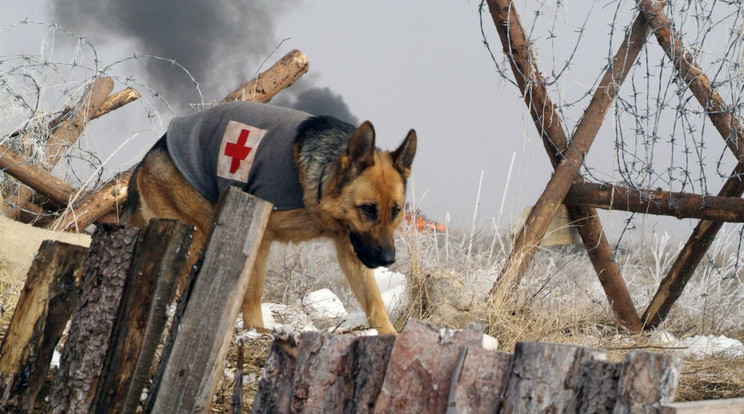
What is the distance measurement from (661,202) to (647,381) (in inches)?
168

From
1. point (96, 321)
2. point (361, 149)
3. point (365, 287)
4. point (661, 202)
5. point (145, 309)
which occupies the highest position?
point (661, 202)

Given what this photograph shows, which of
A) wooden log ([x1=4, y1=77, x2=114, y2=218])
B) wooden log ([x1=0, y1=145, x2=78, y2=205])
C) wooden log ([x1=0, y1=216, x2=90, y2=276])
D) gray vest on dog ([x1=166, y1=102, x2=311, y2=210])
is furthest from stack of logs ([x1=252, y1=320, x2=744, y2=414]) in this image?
wooden log ([x1=4, y1=77, x2=114, y2=218])

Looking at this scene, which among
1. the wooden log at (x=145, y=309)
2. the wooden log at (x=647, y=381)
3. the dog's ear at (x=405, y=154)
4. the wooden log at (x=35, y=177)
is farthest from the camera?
the wooden log at (x=35, y=177)

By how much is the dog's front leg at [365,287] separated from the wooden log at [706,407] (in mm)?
2661

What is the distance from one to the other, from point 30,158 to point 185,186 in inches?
130

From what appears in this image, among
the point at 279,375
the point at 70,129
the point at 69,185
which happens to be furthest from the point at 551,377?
the point at 70,129

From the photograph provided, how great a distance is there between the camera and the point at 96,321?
3.20 meters

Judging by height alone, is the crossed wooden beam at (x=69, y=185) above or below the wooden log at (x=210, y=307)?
above

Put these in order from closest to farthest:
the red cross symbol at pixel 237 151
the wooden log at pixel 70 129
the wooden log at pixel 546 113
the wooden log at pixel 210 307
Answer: the wooden log at pixel 210 307
the red cross symbol at pixel 237 151
the wooden log at pixel 546 113
the wooden log at pixel 70 129

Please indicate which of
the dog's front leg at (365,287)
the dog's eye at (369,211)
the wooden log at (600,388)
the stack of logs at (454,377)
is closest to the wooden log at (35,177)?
the dog's front leg at (365,287)

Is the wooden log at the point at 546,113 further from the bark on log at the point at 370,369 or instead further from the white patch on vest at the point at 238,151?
the bark on log at the point at 370,369

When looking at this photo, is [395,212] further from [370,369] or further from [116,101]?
[116,101]

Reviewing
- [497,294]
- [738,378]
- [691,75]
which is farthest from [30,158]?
[738,378]

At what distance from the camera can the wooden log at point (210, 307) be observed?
298 cm
